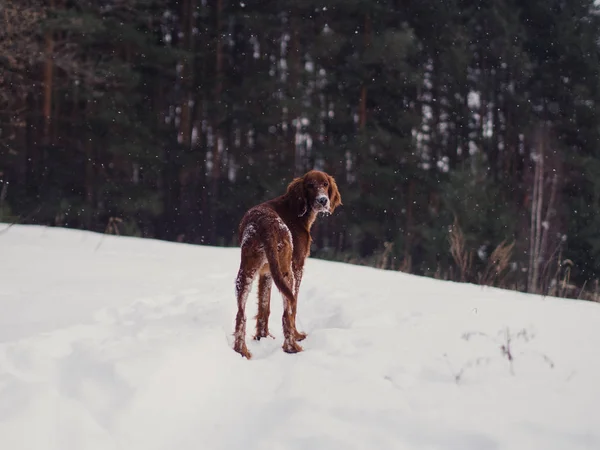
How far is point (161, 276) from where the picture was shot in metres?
5.23

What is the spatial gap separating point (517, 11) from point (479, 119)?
4359 millimetres

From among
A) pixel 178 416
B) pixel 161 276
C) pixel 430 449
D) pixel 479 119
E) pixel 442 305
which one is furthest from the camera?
pixel 479 119

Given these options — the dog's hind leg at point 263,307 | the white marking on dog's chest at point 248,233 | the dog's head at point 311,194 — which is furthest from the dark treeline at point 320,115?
the white marking on dog's chest at point 248,233

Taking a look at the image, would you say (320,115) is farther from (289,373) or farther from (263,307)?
(289,373)

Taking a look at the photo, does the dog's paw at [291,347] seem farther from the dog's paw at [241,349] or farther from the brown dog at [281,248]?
the dog's paw at [241,349]

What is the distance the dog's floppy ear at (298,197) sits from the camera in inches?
170

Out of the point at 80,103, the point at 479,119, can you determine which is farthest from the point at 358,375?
the point at 479,119

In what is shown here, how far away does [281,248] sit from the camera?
3.70 m

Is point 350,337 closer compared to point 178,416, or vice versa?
point 178,416

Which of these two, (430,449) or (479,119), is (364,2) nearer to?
(479,119)

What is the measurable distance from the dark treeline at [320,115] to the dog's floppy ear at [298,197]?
1293 cm

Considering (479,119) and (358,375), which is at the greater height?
(479,119)

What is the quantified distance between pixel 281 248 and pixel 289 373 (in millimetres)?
993

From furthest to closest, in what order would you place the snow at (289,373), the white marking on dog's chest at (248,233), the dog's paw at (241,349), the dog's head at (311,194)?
1. the dog's head at (311,194)
2. the white marking on dog's chest at (248,233)
3. the dog's paw at (241,349)
4. the snow at (289,373)
